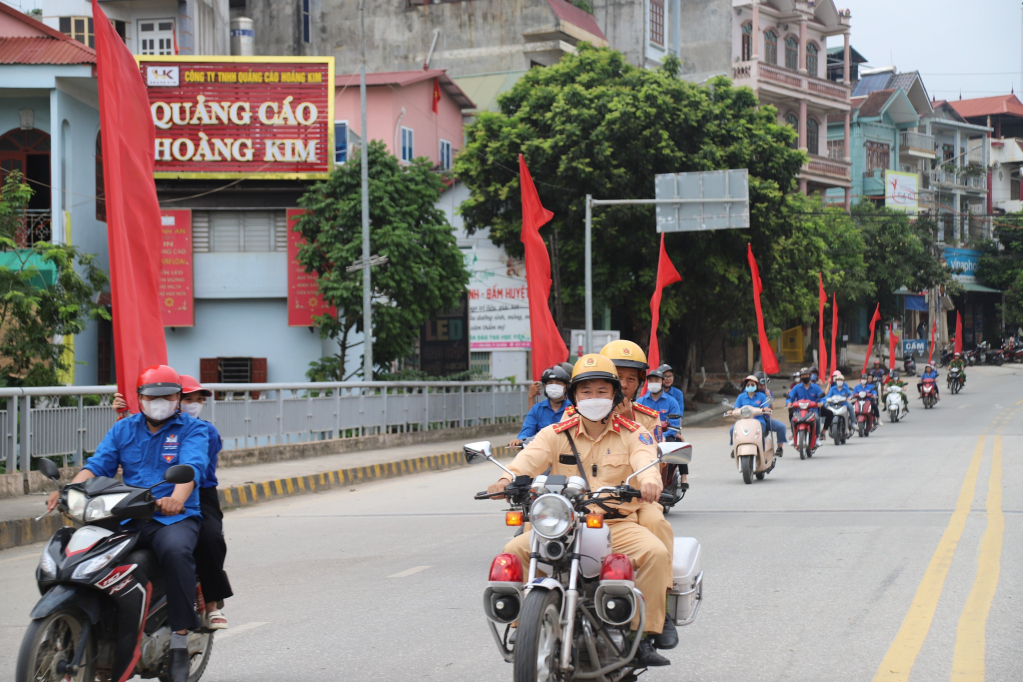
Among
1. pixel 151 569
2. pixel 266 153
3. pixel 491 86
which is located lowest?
pixel 151 569

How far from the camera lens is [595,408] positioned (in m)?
4.60

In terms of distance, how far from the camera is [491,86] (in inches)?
1479

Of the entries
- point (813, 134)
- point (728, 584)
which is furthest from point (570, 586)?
point (813, 134)

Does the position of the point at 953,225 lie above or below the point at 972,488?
above

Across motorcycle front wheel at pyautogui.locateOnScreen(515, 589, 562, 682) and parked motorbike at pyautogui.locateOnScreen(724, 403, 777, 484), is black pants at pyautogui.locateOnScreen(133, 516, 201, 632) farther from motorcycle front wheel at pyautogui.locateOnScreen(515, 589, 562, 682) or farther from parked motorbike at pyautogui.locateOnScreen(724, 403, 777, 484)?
parked motorbike at pyautogui.locateOnScreen(724, 403, 777, 484)

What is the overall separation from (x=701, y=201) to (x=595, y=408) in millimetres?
19312

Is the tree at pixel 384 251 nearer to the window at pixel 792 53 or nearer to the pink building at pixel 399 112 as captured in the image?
Answer: the pink building at pixel 399 112

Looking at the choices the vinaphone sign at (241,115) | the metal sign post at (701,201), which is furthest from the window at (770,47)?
the vinaphone sign at (241,115)

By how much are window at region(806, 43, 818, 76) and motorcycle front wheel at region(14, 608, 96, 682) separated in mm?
50325

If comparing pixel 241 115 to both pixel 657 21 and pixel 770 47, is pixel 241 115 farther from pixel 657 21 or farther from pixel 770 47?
pixel 770 47

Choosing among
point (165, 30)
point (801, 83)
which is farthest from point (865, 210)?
point (165, 30)

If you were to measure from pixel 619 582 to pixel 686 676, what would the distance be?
1200 mm

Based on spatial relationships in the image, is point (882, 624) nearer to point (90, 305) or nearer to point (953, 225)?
point (90, 305)

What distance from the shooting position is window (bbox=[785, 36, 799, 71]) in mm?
48984
